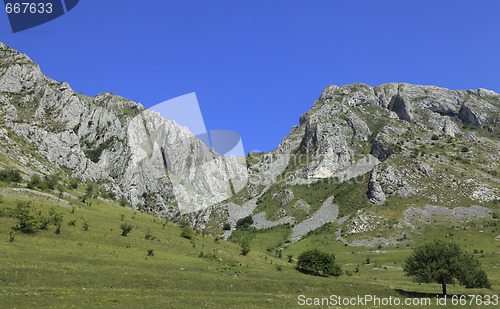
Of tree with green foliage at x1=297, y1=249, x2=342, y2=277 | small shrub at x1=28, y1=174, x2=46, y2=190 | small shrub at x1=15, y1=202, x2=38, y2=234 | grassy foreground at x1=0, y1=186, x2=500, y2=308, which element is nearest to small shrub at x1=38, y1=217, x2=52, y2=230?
grassy foreground at x1=0, y1=186, x2=500, y2=308

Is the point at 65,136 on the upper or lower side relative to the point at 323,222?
upper

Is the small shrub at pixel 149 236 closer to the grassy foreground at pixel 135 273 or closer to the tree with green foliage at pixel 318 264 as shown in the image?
the grassy foreground at pixel 135 273

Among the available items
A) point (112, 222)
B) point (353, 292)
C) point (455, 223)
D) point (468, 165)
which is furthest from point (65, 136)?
point (468, 165)

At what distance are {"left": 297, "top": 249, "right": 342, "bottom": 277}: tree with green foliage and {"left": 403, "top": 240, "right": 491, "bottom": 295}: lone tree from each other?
14.9 m

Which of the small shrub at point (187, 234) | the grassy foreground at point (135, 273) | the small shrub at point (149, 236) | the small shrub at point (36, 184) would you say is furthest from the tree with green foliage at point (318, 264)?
the small shrub at point (36, 184)

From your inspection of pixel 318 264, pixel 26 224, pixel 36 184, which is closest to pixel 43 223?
pixel 26 224

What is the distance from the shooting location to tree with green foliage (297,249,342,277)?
60562mm

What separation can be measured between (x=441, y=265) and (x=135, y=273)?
159 feet

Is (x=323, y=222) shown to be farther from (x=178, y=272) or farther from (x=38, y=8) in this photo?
(x=38, y=8)

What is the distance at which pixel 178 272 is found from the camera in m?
44.8

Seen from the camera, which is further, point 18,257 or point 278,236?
point 278,236

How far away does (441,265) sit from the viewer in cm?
4719

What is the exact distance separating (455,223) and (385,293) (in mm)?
122536

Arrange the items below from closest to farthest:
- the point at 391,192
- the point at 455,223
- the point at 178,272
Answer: the point at 178,272, the point at 455,223, the point at 391,192
